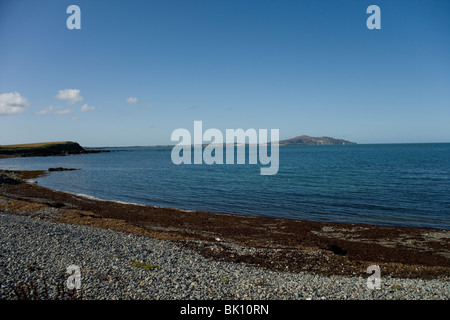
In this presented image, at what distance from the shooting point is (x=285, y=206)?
96.5ft

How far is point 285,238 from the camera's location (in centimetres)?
1895

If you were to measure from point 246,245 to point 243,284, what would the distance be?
20.8ft

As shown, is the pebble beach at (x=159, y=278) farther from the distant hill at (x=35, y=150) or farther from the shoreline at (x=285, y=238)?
the distant hill at (x=35, y=150)

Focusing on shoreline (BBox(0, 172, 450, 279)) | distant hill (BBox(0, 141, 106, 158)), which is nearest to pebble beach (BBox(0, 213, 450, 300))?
shoreline (BBox(0, 172, 450, 279))

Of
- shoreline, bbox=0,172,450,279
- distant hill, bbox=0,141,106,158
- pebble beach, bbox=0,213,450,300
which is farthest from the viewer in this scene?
distant hill, bbox=0,141,106,158

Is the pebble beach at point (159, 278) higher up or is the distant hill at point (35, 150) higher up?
the distant hill at point (35, 150)

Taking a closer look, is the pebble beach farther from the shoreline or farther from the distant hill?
the distant hill

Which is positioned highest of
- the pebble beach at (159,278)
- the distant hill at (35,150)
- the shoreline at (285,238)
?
the distant hill at (35,150)

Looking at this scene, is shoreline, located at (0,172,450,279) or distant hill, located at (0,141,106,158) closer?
shoreline, located at (0,172,450,279)

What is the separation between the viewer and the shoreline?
13774 mm

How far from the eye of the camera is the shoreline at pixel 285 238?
13.8 m

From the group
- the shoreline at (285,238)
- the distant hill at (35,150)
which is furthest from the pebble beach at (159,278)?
the distant hill at (35,150)

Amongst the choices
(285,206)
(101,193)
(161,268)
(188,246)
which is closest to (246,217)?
(285,206)
